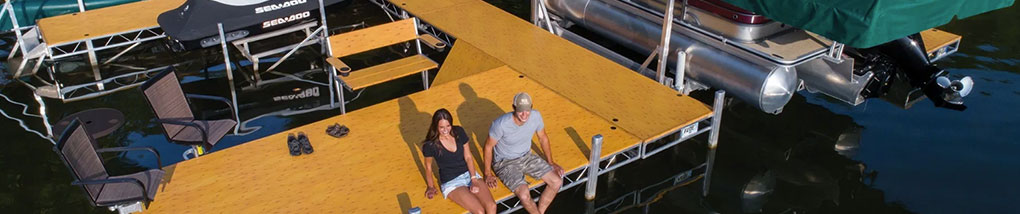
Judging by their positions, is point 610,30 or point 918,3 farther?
point 610,30

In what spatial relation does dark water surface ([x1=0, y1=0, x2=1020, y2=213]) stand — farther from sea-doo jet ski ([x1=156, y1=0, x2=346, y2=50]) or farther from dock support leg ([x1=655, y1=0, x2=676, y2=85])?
dock support leg ([x1=655, y1=0, x2=676, y2=85])

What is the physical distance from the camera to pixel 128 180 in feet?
22.7

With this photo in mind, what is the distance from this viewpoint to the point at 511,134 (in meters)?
7.70

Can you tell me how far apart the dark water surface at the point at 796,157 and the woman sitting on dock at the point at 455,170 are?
5.74 feet

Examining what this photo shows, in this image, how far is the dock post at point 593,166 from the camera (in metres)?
8.07

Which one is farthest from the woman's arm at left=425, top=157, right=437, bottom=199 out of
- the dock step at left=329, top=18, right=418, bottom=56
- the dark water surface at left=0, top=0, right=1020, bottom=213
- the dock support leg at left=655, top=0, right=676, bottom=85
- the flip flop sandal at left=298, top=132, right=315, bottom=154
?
the dock support leg at left=655, top=0, right=676, bottom=85

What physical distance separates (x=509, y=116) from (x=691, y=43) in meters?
4.70

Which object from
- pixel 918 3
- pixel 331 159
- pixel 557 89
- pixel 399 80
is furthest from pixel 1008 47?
pixel 331 159

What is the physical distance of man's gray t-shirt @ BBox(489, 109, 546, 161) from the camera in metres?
7.63

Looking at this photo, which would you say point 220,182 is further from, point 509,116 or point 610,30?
point 610,30

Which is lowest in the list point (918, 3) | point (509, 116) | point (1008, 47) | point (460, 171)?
point (1008, 47)

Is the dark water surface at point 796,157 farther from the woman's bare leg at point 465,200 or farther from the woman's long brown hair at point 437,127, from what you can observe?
the woman's long brown hair at point 437,127

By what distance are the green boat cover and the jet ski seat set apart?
5.02 meters

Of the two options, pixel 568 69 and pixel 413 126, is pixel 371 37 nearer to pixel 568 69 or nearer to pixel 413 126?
pixel 413 126
